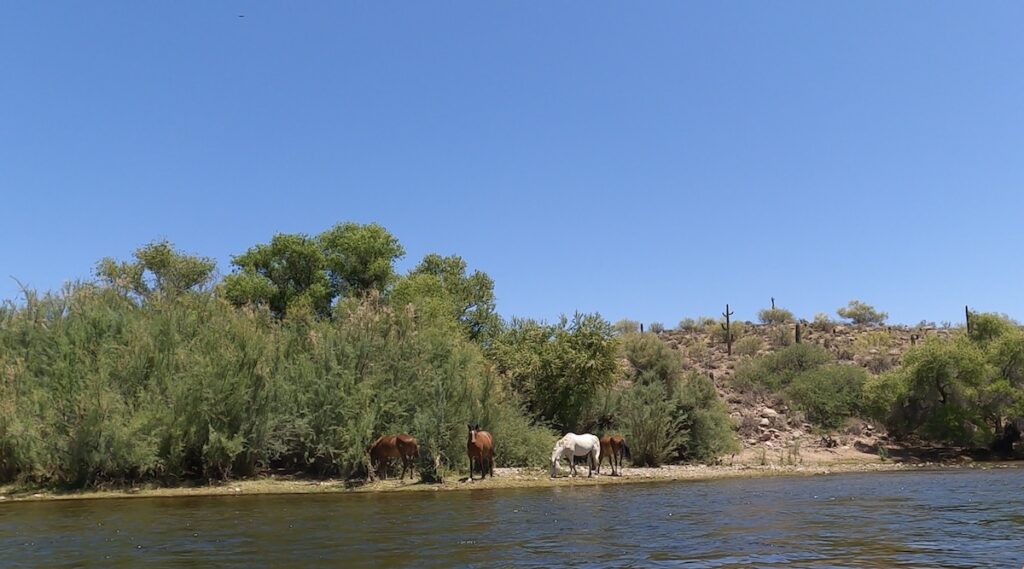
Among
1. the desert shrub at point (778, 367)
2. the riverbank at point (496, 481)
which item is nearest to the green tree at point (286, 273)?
the riverbank at point (496, 481)

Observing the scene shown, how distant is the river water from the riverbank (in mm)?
1515

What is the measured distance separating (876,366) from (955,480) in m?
38.7

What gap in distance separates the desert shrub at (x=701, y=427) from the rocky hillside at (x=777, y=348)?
5713 millimetres

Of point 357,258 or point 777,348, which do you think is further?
point 777,348

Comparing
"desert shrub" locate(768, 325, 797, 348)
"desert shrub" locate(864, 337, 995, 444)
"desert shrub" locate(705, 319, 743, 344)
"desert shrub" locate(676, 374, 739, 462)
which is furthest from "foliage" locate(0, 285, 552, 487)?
"desert shrub" locate(705, 319, 743, 344)

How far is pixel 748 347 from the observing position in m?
74.4

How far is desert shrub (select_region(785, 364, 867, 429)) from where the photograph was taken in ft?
161

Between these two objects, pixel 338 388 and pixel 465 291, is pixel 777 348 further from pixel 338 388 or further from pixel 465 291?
pixel 338 388

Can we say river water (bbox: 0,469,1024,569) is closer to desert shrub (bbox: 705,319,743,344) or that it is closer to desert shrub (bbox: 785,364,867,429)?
desert shrub (bbox: 785,364,867,429)

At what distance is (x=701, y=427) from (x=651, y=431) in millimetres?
3229

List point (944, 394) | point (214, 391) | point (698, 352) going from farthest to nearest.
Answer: point (698, 352) < point (944, 394) < point (214, 391)

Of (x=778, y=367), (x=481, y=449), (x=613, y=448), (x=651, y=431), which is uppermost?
(x=778, y=367)

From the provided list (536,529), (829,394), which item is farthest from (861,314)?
(536,529)

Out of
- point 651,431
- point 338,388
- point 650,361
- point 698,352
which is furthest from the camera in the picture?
point 698,352
